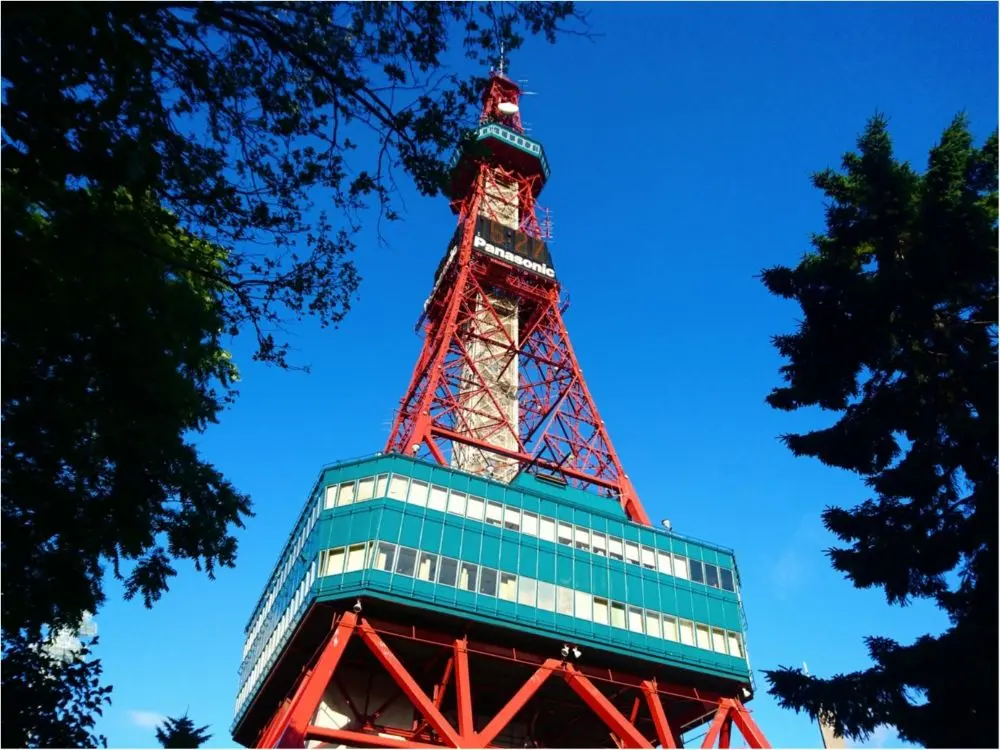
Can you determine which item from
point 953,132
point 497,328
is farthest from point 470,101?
point 497,328

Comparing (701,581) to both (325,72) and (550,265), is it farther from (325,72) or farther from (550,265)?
(325,72)

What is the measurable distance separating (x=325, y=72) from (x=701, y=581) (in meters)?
30.7

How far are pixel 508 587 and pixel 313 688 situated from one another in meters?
8.30

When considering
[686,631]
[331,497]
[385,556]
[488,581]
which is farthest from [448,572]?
[686,631]

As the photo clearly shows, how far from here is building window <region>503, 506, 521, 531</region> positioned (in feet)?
104

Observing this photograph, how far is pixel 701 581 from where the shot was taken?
34750mm

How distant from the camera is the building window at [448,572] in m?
28.8

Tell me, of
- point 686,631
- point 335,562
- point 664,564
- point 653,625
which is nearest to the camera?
point 335,562

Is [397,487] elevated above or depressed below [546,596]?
above

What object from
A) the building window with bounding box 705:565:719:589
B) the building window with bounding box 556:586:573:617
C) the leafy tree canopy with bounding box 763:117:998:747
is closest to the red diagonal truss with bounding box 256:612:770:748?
the building window with bounding box 556:586:573:617

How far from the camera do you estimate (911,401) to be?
1497 cm

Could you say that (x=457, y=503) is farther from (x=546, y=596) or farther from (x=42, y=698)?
(x=42, y=698)

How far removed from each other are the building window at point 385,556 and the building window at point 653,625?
37.7 feet

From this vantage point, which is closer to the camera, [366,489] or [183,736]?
[183,736]
